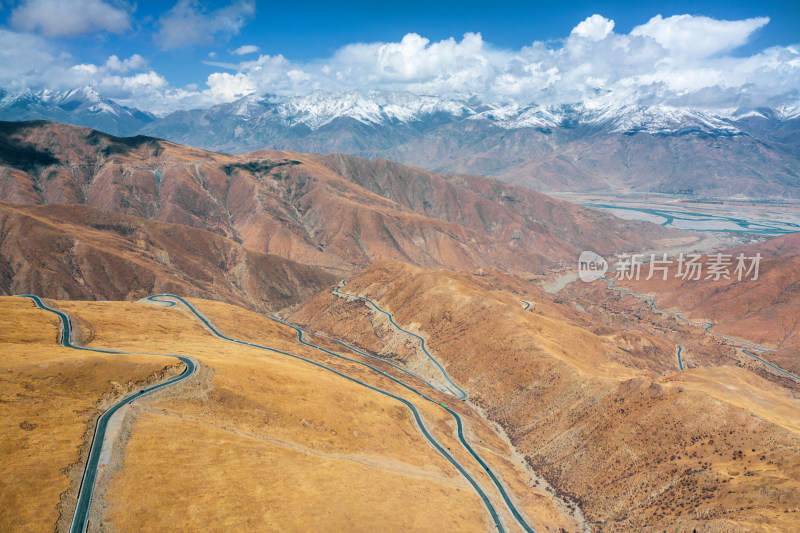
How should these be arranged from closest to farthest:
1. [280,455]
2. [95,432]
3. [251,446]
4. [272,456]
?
[95,432]
[272,456]
[251,446]
[280,455]

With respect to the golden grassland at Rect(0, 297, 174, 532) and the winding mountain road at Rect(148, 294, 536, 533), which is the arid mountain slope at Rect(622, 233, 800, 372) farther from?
the golden grassland at Rect(0, 297, 174, 532)

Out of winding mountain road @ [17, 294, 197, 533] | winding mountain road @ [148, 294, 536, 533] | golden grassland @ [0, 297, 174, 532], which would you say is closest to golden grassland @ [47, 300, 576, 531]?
winding mountain road @ [148, 294, 536, 533]

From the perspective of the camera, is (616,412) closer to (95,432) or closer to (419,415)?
(419,415)

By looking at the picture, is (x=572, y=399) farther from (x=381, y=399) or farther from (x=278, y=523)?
(x=278, y=523)

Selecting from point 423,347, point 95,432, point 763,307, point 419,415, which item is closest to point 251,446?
point 95,432

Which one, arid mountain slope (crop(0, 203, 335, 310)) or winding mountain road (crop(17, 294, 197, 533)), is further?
arid mountain slope (crop(0, 203, 335, 310))
